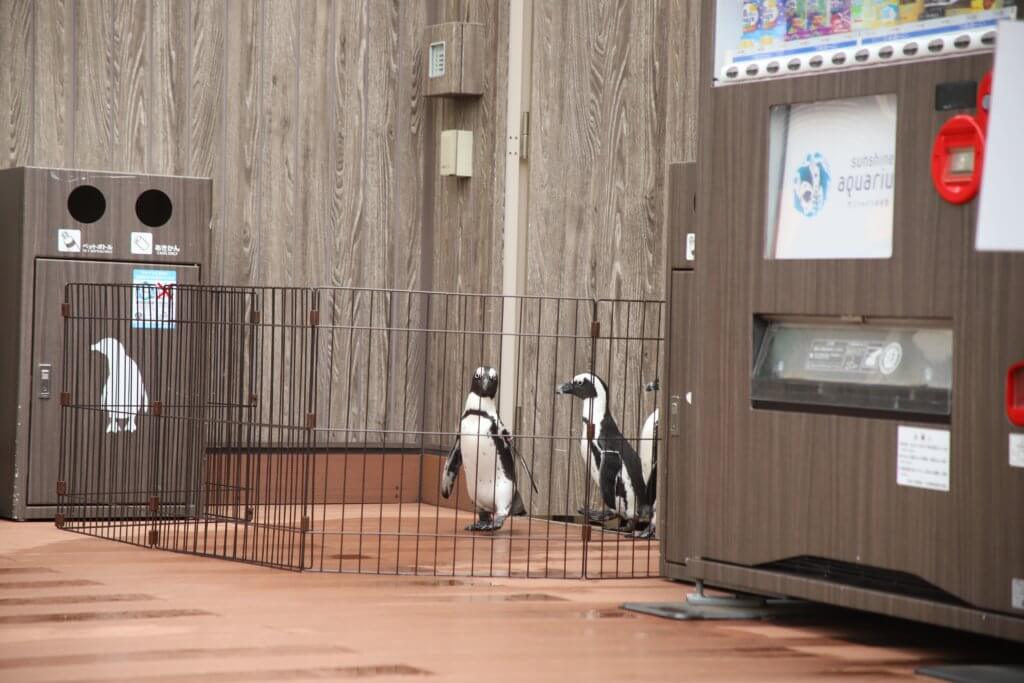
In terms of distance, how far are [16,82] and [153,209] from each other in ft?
3.05

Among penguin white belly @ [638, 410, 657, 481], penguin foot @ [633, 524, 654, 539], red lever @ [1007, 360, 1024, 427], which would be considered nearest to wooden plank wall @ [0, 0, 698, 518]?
penguin white belly @ [638, 410, 657, 481]

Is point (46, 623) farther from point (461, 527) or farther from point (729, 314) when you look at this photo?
point (461, 527)

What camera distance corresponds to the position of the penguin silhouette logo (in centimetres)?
655

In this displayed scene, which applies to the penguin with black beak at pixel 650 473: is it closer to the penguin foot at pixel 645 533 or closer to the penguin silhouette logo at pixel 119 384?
the penguin foot at pixel 645 533

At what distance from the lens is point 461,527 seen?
677 centimetres

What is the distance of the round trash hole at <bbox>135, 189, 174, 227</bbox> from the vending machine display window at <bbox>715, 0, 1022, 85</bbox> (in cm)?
308

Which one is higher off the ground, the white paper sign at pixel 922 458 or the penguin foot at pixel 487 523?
the white paper sign at pixel 922 458

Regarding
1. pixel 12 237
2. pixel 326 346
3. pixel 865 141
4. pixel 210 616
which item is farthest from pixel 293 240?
pixel 865 141

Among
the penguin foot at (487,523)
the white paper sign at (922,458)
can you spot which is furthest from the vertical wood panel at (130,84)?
the white paper sign at (922,458)

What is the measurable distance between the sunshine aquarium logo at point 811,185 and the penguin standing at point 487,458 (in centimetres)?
227

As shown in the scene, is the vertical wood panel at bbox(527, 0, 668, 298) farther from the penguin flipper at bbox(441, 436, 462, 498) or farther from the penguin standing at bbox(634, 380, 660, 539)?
the penguin flipper at bbox(441, 436, 462, 498)

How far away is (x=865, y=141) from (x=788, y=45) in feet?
1.37

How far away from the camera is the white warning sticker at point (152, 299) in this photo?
6.28 meters

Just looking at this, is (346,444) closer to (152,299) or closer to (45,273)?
(152,299)
